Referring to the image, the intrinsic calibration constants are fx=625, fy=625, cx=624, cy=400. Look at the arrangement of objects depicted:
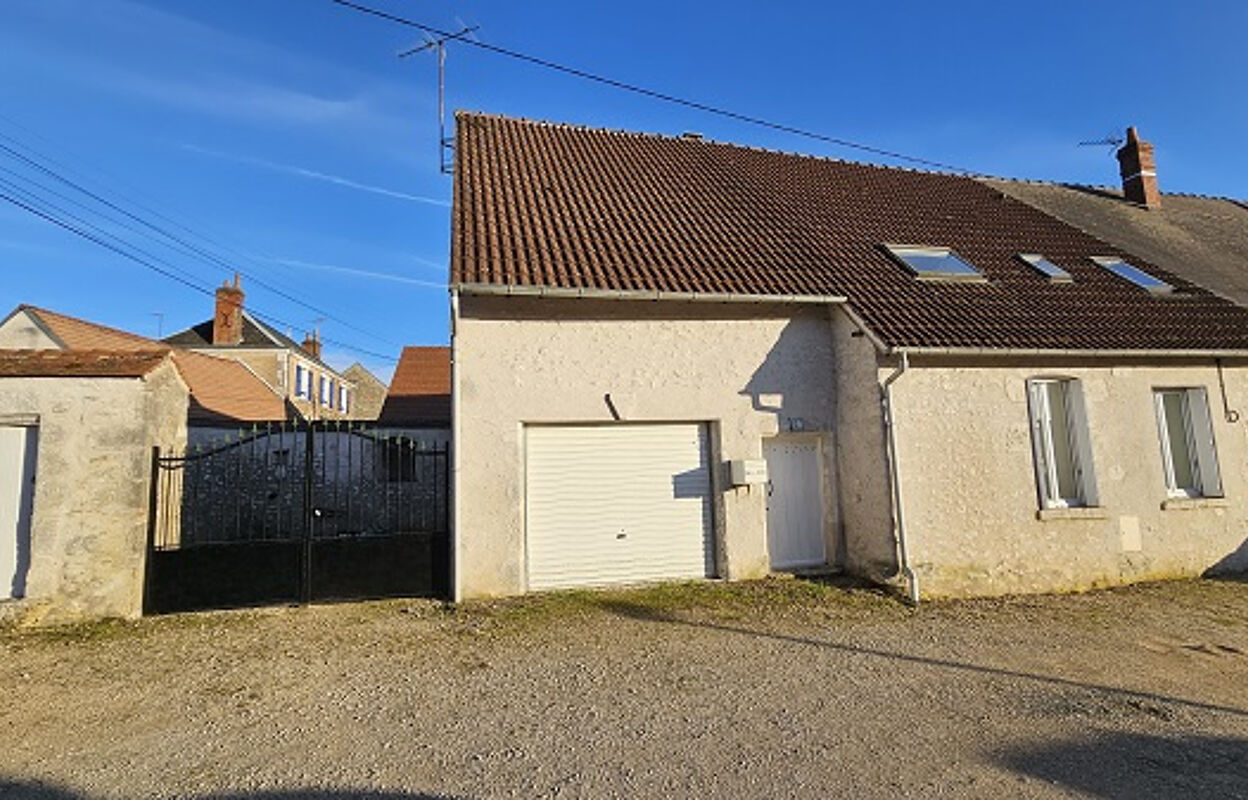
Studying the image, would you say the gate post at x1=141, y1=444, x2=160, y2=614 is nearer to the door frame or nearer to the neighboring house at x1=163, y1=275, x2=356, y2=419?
the door frame

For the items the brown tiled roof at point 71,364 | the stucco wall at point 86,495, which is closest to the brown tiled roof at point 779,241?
the brown tiled roof at point 71,364

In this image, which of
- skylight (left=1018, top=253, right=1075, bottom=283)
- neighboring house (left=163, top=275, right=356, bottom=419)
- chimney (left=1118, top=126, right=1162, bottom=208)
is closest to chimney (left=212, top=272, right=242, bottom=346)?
neighboring house (left=163, top=275, right=356, bottom=419)

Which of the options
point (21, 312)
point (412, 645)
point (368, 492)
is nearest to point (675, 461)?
point (412, 645)

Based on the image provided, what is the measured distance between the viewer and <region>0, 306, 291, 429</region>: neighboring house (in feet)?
61.5

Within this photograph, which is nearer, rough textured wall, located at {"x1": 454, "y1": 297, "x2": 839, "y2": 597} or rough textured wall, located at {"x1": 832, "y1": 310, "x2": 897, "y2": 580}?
rough textured wall, located at {"x1": 454, "y1": 297, "x2": 839, "y2": 597}

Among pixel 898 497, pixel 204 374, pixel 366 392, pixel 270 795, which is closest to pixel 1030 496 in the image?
pixel 898 497

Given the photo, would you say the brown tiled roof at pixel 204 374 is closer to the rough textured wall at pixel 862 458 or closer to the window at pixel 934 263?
the rough textured wall at pixel 862 458

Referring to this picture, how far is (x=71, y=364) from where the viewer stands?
6.72m

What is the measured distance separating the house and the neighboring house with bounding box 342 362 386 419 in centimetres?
3395

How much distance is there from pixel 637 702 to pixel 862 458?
4982 millimetres

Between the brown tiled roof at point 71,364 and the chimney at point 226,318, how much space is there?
21.7 m

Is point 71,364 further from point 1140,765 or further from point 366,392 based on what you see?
point 366,392

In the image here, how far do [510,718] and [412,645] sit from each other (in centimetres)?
201

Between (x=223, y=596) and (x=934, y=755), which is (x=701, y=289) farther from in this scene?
(x=223, y=596)
